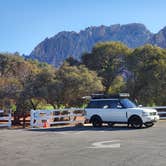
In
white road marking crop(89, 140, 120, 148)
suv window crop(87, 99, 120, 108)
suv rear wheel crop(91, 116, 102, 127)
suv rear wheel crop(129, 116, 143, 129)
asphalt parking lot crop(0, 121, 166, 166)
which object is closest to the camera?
asphalt parking lot crop(0, 121, 166, 166)

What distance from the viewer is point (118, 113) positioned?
26.1 meters

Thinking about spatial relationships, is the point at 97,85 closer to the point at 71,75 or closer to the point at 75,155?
the point at 71,75

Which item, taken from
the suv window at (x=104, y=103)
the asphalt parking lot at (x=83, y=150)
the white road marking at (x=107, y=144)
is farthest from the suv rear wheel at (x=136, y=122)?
the white road marking at (x=107, y=144)

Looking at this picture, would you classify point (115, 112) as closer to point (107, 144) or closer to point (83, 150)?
point (107, 144)

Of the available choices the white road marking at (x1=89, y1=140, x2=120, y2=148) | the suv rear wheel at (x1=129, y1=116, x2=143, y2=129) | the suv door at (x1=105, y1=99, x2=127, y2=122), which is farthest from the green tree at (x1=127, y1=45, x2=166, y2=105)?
the white road marking at (x1=89, y1=140, x2=120, y2=148)

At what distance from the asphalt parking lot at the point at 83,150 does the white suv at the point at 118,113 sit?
4.68m

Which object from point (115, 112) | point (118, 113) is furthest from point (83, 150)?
point (115, 112)

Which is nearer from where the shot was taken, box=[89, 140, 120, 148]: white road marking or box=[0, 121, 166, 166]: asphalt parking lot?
box=[0, 121, 166, 166]: asphalt parking lot

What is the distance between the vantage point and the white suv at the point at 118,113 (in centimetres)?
2539

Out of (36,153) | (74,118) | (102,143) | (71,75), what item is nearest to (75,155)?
(36,153)

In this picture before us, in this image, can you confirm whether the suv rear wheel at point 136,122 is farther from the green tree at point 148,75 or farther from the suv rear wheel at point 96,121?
the green tree at point 148,75

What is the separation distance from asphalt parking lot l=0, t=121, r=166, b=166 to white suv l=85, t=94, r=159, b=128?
4.68 m

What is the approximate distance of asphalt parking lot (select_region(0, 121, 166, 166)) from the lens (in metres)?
12.7

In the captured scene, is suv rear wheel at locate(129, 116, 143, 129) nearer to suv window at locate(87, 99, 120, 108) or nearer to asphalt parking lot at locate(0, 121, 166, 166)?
suv window at locate(87, 99, 120, 108)
